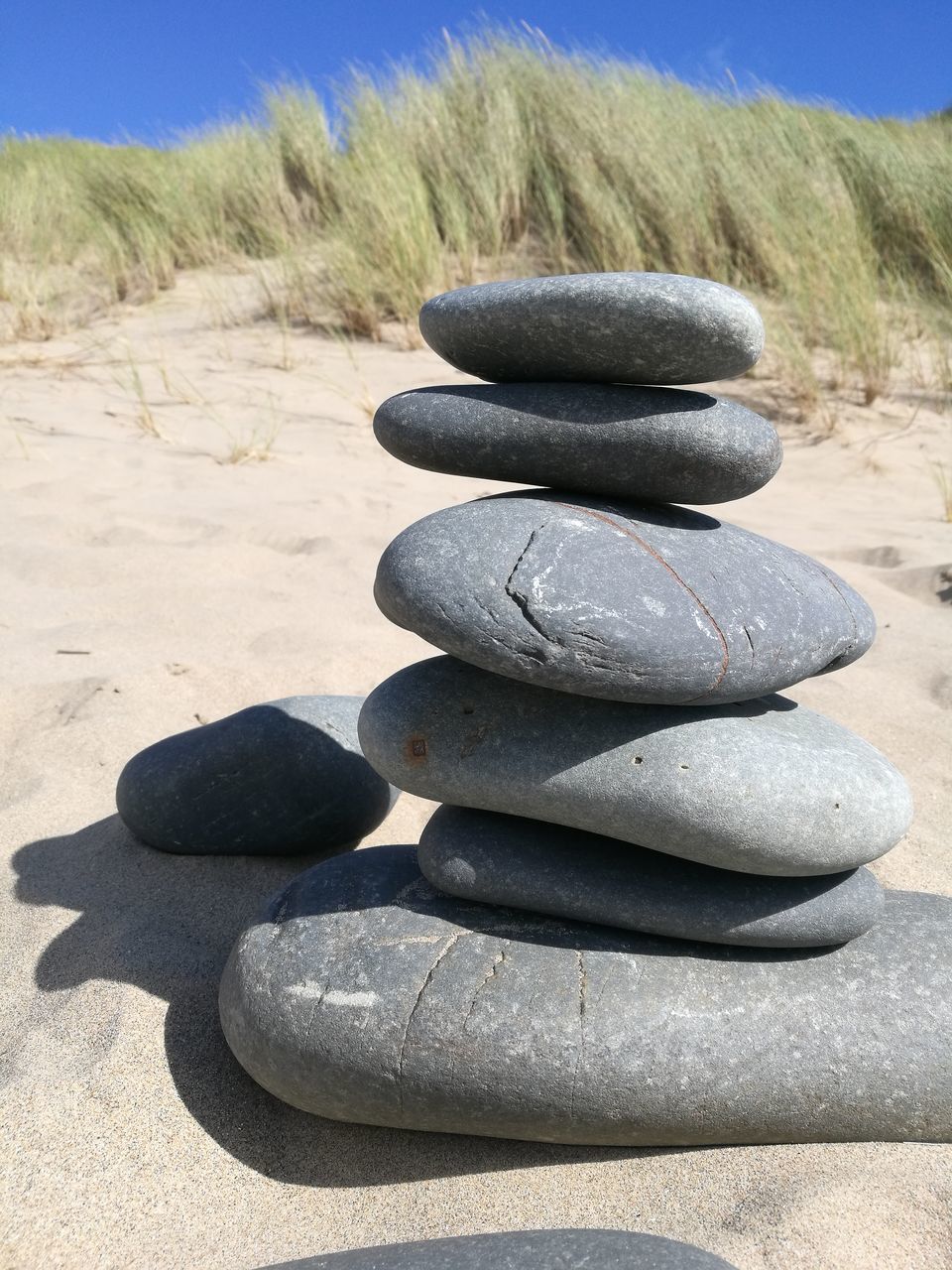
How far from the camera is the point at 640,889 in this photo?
1.94 m

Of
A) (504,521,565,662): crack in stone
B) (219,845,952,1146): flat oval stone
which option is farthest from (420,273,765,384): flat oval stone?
(219,845,952,1146): flat oval stone

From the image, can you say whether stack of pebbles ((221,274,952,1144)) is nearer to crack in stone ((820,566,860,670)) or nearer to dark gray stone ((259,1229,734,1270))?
crack in stone ((820,566,860,670))

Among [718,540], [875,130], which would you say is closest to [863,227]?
[875,130]

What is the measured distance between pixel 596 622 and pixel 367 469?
4098 mm

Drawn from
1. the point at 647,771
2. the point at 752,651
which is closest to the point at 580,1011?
the point at 647,771

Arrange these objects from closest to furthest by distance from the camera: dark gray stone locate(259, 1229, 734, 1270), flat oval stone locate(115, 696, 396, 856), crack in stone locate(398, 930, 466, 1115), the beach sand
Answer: dark gray stone locate(259, 1229, 734, 1270)
the beach sand
crack in stone locate(398, 930, 466, 1115)
flat oval stone locate(115, 696, 396, 856)

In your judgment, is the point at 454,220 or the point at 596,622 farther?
the point at 454,220

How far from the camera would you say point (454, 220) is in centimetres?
776

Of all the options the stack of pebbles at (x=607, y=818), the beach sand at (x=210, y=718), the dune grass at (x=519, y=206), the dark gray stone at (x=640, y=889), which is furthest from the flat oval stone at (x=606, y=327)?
the dune grass at (x=519, y=206)

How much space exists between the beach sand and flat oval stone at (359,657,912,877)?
0.51 meters

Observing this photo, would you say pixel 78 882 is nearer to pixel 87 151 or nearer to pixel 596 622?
pixel 596 622

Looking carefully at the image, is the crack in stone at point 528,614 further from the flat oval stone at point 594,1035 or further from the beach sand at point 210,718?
the beach sand at point 210,718

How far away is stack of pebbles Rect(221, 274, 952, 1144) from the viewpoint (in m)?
1.79

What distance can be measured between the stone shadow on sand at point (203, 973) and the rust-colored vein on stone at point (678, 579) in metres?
0.79
